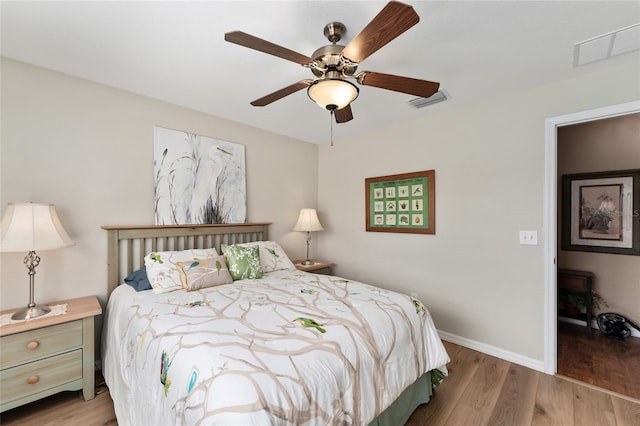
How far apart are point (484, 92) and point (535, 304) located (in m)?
1.93

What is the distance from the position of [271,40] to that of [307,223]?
7.32ft

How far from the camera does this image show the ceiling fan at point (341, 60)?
1.23m

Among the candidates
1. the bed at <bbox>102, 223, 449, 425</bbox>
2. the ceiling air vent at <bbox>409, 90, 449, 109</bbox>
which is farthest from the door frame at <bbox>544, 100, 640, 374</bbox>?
the bed at <bbox>102, 223, 449, 425</bbox>

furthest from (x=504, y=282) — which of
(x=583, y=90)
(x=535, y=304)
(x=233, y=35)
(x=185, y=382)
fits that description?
(x=233, y=35)

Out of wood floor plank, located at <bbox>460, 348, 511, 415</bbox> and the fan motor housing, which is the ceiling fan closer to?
the fan motor housing

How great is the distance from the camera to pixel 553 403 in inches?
75.7

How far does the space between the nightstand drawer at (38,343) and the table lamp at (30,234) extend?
133 millimetres

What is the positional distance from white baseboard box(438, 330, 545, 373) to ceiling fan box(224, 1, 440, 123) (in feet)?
7.96

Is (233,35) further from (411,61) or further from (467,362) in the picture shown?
(467,362)

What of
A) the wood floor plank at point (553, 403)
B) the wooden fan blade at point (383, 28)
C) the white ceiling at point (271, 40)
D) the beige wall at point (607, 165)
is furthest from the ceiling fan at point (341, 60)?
the beige wall at point (607, 165)

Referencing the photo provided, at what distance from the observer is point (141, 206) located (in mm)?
2566

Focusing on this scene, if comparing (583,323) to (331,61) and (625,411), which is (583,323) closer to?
(625,411)

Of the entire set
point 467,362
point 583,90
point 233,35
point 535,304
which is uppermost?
point 583,90

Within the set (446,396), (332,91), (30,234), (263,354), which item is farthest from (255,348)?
(30,234)
